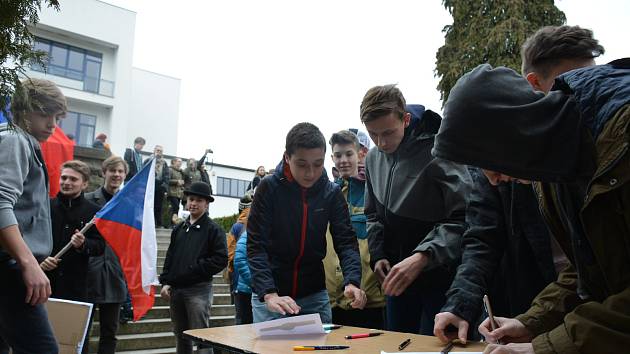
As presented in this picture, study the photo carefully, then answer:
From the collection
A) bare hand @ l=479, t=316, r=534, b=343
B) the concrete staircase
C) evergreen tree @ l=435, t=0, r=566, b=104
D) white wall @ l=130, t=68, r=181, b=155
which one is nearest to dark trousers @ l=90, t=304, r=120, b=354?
the concrete staircase

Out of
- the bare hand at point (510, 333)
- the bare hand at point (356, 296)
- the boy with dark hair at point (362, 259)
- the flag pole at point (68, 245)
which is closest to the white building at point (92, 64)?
the flag pole at point (68, 245)

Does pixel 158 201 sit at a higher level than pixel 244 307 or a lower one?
higher

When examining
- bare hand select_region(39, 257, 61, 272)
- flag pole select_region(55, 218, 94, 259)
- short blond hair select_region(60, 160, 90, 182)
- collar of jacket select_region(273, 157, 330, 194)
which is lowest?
bare hand select_region(39, 257, 61, 272)

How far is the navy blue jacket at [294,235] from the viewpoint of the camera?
113 inches

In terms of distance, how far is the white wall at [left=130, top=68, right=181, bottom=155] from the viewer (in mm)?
33688

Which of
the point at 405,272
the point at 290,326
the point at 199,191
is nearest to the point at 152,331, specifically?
the point at 199,191

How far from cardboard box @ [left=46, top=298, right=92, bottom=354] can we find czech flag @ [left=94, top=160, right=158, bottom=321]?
1481 mm

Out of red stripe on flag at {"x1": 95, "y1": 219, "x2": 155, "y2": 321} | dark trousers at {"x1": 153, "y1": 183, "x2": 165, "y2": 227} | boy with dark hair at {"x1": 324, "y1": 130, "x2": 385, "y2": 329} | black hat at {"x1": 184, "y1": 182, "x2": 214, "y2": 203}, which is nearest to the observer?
boy with dark hair at {"x1": 324, "y1": 130, "x2": 385, "y2": 329}

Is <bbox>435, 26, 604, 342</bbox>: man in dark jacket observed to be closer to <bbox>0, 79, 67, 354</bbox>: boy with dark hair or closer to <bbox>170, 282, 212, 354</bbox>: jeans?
<bbox>0, 79, 67, 354</bbox>: boy with dark hair

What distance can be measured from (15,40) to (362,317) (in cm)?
269

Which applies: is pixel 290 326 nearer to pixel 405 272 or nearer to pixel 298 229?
pixel 405 272

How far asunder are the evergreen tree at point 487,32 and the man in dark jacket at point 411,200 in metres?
13.6

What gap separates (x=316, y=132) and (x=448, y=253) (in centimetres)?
104

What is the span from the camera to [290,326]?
7.02ft
